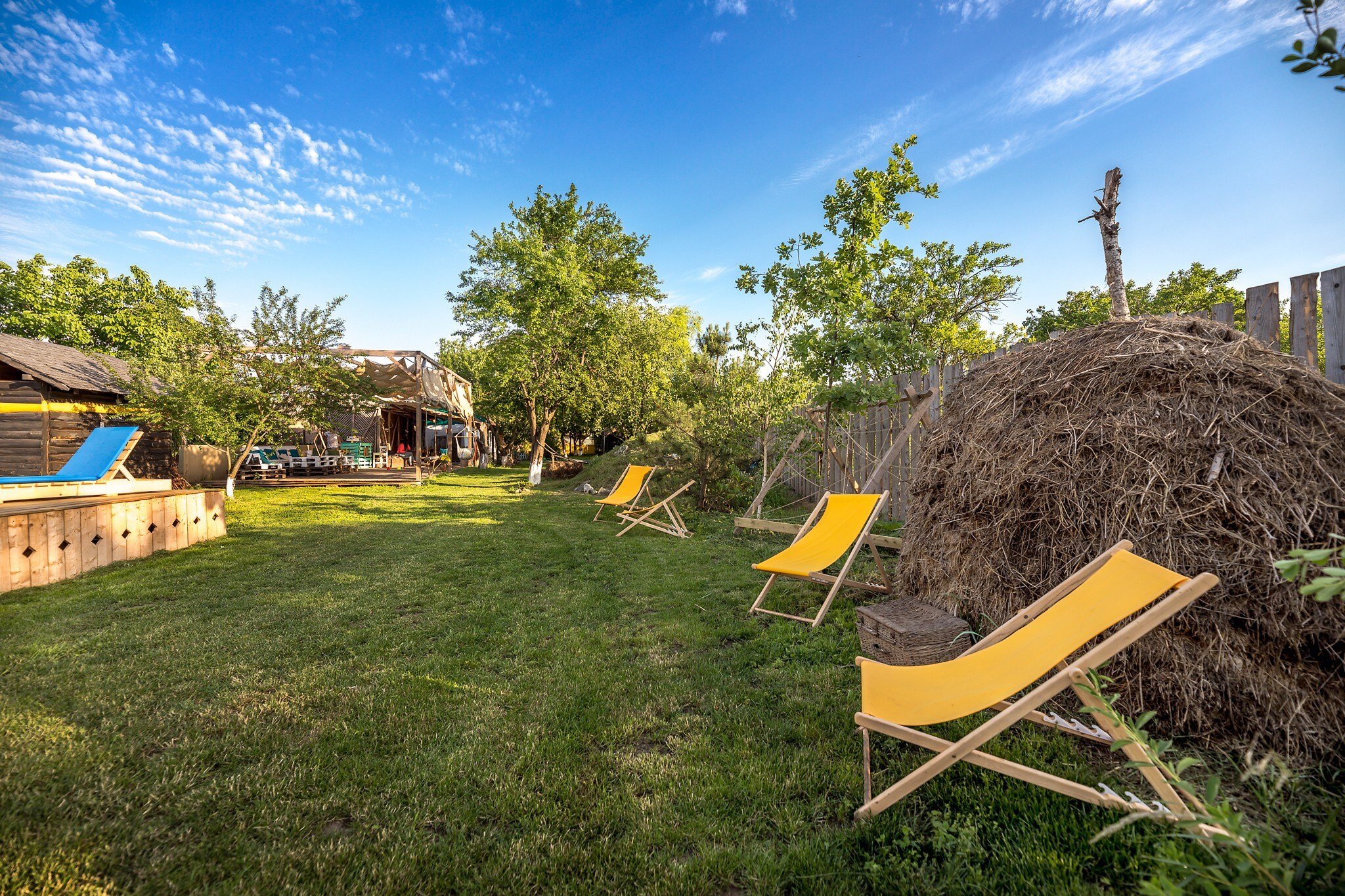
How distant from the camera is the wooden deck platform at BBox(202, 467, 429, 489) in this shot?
1545 centimetres

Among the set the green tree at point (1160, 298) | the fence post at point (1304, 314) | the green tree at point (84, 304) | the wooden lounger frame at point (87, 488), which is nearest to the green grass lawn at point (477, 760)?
the wooden lounger frame at point (87, 488)

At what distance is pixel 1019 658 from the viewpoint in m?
2.07

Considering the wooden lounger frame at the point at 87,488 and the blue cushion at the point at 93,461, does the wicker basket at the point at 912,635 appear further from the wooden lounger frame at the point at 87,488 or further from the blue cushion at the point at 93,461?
the blue cushion at the point at 93,461

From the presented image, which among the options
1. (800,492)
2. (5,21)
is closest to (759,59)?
(800,492)

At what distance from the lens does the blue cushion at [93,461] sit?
7476 mm

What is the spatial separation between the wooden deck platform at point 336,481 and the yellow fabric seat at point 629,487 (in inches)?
390

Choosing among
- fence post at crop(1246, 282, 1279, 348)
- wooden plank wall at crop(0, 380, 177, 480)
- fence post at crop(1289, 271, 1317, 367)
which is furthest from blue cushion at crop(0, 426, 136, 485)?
fence post at crop(1289, 271, 1317, 367)

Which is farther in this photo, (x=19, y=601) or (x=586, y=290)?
(x=586, y=290)

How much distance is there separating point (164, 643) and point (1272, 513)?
276 inches

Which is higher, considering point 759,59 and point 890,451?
point 759,59

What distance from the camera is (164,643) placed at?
3.83 m

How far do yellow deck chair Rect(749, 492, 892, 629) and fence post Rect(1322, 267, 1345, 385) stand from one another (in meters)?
2.55

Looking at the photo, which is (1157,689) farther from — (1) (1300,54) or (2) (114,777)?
(2) (114,777)

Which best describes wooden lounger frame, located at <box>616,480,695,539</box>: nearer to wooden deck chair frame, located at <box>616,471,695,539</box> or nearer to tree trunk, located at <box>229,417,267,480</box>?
wooden deck chair frame, located at <box>616,471,695,539</box>
